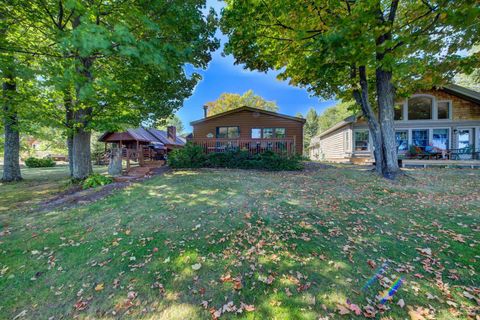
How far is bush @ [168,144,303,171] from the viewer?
10.0 metres

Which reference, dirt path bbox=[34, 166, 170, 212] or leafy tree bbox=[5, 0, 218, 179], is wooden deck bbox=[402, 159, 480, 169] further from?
dirt path bbox=[34, 166, 170, 212]

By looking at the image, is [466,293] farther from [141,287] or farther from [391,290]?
[141,287]

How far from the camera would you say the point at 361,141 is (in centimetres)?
1570

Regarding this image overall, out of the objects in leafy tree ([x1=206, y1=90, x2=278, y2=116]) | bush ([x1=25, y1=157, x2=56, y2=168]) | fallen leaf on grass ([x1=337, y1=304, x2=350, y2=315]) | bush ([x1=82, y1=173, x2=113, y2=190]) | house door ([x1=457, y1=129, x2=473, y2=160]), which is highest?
leafy tree ([x1=206, y1=90, x2=278, y2=116])

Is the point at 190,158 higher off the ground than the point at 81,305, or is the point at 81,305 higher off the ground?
the point at 190,158

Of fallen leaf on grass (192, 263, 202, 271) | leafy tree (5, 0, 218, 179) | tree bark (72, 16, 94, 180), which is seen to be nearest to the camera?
fallen leaf on grass (192, 263, 202, 271)

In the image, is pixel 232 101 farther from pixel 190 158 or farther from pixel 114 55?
pixel 114 55

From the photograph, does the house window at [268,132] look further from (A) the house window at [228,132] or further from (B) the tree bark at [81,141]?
(B) the tree bark at [81,141]

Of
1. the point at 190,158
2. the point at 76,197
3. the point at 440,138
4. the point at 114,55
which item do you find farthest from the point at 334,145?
the point at 76,197

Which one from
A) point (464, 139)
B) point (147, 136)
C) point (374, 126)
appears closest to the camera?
point (374, 126)

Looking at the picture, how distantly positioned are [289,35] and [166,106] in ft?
21.9

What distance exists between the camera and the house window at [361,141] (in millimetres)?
15531

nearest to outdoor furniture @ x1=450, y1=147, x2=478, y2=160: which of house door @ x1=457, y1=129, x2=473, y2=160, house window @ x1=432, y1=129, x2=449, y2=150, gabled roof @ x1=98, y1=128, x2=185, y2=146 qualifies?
house door @ x1=457, y1=129, x2=473, y2=160

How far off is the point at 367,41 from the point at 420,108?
1378cm
